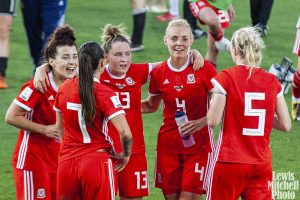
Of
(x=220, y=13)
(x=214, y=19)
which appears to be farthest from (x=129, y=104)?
(x=220, y=13)

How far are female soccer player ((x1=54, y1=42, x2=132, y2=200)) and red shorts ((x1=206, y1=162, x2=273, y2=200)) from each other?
78cm

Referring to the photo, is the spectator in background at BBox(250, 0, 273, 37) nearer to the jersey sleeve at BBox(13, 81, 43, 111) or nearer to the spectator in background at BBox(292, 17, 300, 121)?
the spectator in background at BBox(292, 17, 300, 121)

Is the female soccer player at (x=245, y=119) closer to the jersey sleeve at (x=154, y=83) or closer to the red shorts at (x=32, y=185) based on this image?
the jersey sleeve at (x=154, y=83)

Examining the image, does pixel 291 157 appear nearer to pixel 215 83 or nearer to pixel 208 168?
pixel 208 168

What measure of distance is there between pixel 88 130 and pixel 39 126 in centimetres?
72

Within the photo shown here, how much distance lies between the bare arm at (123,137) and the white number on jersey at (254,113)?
2.99 ft

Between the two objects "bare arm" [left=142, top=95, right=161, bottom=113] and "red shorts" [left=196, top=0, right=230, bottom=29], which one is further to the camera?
"red shorts" [left=196, top=0, right=230, bottom=29]

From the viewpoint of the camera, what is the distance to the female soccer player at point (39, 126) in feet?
23.8

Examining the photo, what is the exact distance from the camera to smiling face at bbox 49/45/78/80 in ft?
24.1

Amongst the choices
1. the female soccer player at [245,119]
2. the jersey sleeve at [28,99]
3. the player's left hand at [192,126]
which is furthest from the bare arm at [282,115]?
the jersey sleeve at [28,99]

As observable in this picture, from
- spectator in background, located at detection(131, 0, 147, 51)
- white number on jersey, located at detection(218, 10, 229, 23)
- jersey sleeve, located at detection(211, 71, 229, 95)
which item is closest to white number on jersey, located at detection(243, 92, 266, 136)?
jersey sleeve, located at detection(211, 71, 229, 95)

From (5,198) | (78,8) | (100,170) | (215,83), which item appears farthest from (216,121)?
(78,8)

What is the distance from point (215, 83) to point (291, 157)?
367 centimetres

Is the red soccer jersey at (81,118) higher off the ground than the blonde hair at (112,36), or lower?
lower
